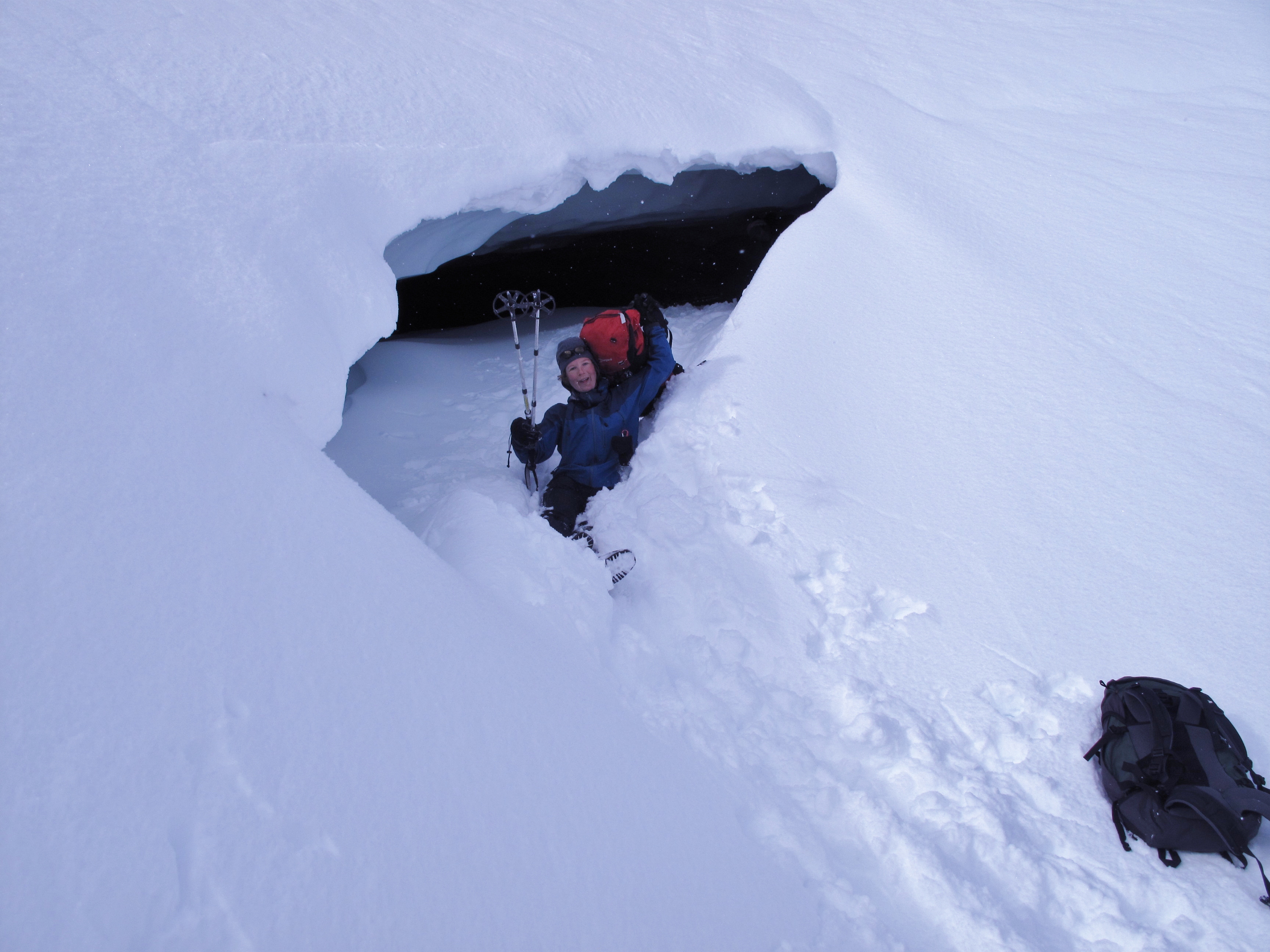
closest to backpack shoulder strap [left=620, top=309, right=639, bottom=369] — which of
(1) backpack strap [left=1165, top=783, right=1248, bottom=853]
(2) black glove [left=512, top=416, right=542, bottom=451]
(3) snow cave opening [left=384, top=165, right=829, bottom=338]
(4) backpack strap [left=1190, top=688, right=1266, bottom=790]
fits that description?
(2) black glove [left=512, top=416, right=542, bottom=451]

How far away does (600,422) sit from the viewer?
3574mm

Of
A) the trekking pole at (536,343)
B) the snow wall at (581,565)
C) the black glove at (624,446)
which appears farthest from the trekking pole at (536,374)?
the snow wall at (581,565)

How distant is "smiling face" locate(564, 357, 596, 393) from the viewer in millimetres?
3607

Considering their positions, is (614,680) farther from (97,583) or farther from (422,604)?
(97,583)

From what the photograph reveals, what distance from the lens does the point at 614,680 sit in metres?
→ 2.11

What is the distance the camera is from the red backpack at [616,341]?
3.73m

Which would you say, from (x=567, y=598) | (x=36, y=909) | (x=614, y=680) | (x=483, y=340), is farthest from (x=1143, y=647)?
(x=483, y=340)

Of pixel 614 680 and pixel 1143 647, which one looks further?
pixel 1143 647

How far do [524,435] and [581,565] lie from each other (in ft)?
3.92

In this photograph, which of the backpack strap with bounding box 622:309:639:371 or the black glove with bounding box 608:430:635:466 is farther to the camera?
the backpack strap with bounding box 622:309:639:371

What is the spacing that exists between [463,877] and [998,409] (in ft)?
9.52

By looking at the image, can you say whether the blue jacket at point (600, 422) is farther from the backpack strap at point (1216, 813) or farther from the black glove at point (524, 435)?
the backpack strap at point (1216, 813)

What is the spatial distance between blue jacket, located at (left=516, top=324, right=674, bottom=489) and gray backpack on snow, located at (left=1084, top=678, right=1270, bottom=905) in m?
2.40

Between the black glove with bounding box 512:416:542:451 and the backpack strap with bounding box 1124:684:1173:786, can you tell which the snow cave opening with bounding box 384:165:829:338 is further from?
the backpack strap with bounding box 1124:684:1173:786
